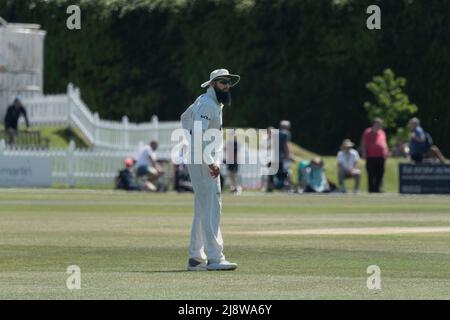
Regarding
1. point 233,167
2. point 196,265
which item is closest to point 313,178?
point 233,167

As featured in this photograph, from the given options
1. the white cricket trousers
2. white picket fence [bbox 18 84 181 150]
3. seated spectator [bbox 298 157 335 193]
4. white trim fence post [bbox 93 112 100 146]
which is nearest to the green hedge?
white picket fence [bbox 18 84 181 150]

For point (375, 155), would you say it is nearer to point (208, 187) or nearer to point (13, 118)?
Result: point (13, 118)

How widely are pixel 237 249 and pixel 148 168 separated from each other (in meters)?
24.5

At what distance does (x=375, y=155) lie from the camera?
143 feet

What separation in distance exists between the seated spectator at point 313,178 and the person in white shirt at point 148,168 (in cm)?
394

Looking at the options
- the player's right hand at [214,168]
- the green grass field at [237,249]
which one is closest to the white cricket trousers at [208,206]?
the player's right hand at [214,168]

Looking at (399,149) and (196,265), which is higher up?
(399,149)

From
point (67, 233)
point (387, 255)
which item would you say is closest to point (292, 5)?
point (67, 233)

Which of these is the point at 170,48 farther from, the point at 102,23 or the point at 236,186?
the point at 236,186

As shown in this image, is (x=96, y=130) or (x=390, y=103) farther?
(x=96, y=130)

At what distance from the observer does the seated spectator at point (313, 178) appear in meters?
45.0

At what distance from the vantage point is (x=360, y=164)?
161 ft

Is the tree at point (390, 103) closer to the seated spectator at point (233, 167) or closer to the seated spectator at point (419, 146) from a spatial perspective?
the seated spectator at point (233, 167)
